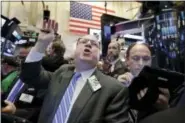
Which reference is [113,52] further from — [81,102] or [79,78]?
[81,102]

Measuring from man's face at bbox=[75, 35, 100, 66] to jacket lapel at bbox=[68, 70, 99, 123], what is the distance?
0.20 metres

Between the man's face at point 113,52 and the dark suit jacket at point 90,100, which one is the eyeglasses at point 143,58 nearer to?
the dark suit jacket at point 90,100

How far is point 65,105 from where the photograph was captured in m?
1.80

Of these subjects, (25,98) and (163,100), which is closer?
(163,100)

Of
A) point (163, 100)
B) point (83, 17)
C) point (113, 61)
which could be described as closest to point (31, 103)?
point (113, 61)

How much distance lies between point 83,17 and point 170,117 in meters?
5.80

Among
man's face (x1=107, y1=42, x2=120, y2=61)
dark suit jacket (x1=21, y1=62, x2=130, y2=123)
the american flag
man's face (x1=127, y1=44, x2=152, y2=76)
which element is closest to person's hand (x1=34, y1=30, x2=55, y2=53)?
dark suit jacket (x1=21, y1=62, x2=130, y2=123)

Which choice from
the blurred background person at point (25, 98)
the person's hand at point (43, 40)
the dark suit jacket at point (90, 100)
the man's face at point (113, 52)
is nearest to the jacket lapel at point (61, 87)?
the dark suit jacket at point (90, 100)

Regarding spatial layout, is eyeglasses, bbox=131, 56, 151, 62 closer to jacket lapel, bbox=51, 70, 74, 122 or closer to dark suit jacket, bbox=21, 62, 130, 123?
dark suit jacket, bbox=21, 62, 130, 123

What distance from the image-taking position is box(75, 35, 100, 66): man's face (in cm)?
195

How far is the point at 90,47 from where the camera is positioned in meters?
2.00

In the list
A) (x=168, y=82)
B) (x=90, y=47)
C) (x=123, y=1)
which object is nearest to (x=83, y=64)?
(x=90, y=47)

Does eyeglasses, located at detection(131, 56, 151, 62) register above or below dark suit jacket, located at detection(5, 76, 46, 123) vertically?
above

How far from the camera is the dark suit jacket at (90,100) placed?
1.66 meters
